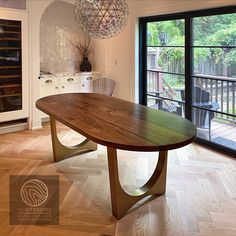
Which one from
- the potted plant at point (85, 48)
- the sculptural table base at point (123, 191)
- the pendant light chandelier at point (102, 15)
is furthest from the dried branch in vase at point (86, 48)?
the sculptural table base at point (123, 191)

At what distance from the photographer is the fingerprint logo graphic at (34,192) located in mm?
2908

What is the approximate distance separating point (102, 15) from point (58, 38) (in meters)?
3.19

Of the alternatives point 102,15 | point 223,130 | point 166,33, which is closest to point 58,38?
point 166,33

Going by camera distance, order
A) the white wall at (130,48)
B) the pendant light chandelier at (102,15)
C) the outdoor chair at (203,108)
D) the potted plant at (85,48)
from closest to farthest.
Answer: the pendant light chandelier at (102,15) < the outdoor chair at (203,108) < the white wall at (130,48) < the potted plant at (85,48)

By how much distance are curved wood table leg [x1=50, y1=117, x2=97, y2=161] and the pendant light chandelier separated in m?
1.19

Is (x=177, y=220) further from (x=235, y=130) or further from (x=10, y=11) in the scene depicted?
(x=10, y=11)

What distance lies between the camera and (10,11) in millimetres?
4852

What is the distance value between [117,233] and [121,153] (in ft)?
6.12

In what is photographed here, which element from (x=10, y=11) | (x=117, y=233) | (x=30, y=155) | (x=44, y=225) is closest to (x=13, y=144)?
(x=30, y=155)

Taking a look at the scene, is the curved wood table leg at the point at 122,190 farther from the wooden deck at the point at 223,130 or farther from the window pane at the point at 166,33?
the window pane at the point at 166,33

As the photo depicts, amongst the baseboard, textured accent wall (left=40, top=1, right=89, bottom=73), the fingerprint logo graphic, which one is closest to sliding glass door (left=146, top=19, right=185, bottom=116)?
textured accent wall (left=40, top=1, right=89, bottom=73)

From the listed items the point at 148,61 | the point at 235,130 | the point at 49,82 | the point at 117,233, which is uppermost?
the point at 148,61

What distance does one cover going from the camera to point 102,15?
3348 millimetres

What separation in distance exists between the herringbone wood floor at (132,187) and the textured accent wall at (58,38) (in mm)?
2167
